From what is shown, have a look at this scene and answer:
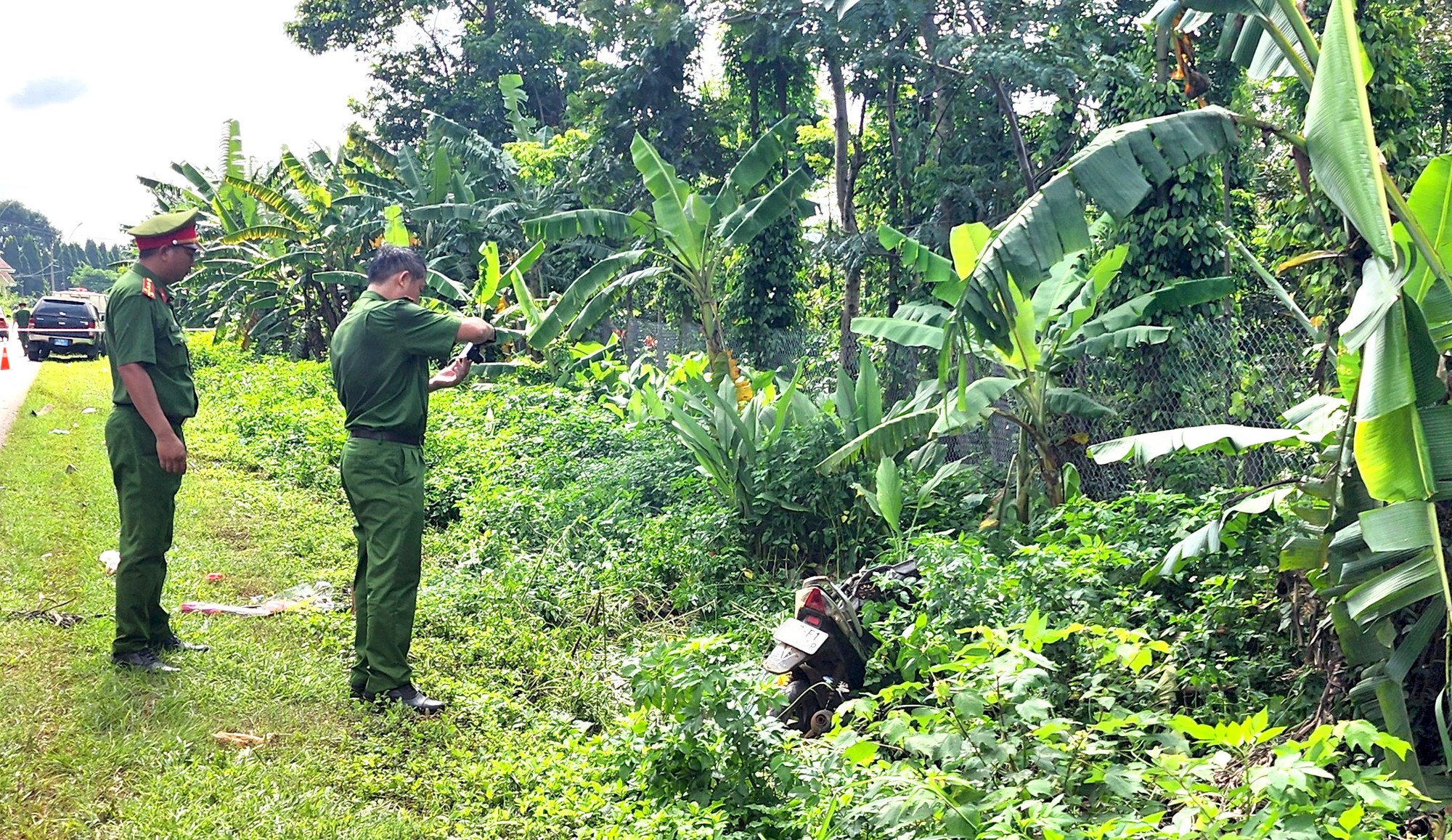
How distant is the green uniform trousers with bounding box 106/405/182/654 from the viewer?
4.95 m

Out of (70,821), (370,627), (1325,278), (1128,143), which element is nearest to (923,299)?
(1325,278)

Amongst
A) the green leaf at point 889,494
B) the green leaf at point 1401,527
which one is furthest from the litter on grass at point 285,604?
the green leaf at point 1401,527

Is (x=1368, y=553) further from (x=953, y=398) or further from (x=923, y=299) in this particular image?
(x=923, y=299)

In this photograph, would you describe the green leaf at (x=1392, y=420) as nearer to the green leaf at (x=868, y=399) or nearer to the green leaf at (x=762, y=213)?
the green leaf at (x=868, y=399)

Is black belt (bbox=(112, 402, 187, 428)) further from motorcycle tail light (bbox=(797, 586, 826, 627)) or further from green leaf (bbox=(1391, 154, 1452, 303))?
green leaf (bbox=(1391, 154, 1452, 303))

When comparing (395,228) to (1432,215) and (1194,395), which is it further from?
(1432,215)

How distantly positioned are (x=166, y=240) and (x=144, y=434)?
0.91m

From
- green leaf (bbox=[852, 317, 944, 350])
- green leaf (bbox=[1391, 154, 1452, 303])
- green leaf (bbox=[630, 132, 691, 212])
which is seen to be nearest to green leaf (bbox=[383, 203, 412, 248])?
green leaf (bbox=[630, 132, 691, 212])

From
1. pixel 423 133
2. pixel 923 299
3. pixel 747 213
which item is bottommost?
pixel 923 299

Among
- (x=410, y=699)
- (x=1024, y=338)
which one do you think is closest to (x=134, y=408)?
(x=410, y=699)

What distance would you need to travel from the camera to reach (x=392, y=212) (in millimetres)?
12227

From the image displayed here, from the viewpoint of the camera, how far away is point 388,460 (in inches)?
188

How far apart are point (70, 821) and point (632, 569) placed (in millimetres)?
3247

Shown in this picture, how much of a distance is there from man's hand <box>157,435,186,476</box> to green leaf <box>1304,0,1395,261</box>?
A: 4.64 metres
